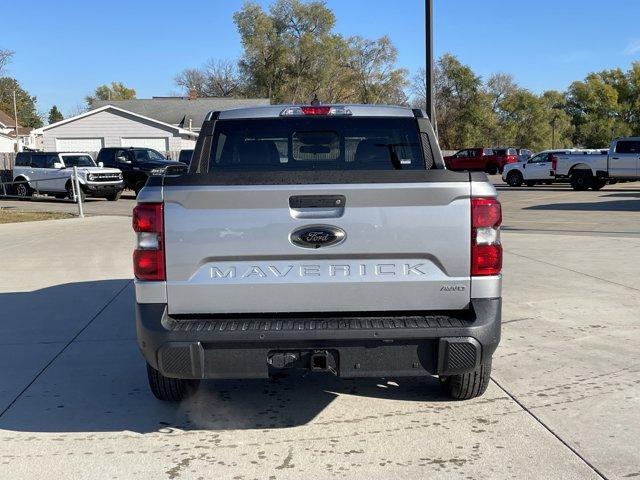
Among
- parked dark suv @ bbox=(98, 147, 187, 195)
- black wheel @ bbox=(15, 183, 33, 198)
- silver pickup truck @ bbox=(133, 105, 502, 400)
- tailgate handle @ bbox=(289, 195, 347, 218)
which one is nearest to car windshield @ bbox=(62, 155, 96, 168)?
parked dark suv @ bbox=(98, 147, 187, 195)

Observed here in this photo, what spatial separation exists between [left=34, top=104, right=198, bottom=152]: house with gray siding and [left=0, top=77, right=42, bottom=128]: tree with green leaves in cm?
5932

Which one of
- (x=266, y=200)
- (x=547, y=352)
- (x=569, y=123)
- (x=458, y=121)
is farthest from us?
(x=569, y=123)

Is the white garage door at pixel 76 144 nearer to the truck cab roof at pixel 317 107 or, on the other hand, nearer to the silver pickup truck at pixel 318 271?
the truck cab roof at pixel 317 107

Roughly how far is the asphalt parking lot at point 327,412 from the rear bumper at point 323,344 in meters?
0.54

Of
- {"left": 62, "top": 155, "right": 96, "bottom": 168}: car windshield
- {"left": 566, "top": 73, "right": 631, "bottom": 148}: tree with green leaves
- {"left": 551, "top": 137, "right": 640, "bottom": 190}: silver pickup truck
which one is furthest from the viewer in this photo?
{"left": 566, "top": 73, "right": 631, "bottom": 148}: tree with green leaves

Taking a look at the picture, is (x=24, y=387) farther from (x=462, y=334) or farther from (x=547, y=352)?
(x=547, y=352)

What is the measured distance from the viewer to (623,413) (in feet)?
15.5

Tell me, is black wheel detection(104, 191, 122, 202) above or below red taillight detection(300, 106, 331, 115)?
below

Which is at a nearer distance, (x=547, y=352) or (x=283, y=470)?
(x=283, y=470)

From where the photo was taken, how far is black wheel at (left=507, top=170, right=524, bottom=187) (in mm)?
32656

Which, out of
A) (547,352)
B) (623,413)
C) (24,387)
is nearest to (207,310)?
(24,387)

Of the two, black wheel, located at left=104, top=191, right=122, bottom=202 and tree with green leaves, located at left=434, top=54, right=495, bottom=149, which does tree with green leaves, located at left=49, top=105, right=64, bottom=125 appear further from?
black wheel, located at left=104, top=191, right=122, bottom=202

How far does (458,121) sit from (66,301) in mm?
64332

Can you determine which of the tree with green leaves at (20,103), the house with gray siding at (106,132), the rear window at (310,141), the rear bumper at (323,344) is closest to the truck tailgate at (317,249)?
the rear bumper at (323,344)
